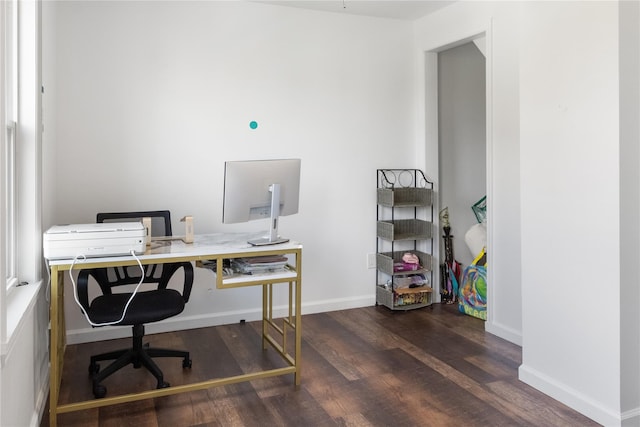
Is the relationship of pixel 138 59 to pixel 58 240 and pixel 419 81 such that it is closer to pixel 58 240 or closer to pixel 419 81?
pixel 58 240

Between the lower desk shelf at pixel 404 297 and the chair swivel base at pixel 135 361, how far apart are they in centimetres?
185

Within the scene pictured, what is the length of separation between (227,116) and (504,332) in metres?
2.63

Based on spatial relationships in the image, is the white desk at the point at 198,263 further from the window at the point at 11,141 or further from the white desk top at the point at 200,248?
the window at the point at 11,141

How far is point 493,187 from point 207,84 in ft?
7.56

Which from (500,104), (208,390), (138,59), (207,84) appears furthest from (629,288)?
(138,59)

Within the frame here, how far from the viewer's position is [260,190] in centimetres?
279

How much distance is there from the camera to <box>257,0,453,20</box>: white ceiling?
13.1 feet

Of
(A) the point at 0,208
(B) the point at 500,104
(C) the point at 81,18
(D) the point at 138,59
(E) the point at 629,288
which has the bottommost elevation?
(E) the point at 629,288

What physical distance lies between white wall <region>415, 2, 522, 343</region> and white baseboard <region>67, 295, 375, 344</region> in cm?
122

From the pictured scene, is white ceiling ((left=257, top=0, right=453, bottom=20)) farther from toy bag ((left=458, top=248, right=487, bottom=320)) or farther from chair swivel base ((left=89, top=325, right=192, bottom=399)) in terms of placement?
chair swivel base ((left=89, top=325, right=192, bottom=399))

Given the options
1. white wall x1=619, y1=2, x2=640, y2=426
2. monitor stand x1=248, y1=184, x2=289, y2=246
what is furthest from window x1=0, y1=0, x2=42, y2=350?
white wall x1=619, y1=2, x2=640, y2=426

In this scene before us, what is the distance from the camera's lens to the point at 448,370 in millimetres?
3020

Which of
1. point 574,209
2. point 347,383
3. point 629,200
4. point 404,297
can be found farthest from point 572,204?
point 404,297

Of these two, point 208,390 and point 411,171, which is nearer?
point 208,390
